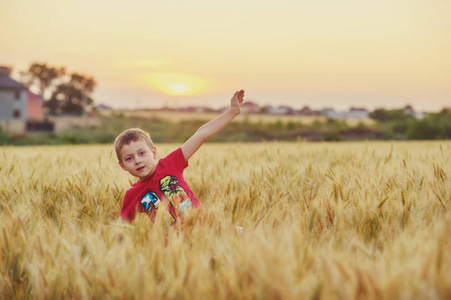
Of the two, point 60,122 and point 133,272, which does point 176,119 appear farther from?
point 133,272

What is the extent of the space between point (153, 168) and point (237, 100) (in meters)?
0.67

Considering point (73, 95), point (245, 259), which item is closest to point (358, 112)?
point (73, 95)

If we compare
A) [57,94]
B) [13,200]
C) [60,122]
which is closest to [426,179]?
[13,200]

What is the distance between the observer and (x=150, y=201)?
2463 mm

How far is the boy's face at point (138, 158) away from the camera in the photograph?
2521mm

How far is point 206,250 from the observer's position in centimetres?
138

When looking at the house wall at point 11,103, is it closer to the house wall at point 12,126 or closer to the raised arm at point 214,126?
the house wall at point 12,126

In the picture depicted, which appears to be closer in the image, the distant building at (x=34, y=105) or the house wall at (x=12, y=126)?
the house wall at (x=12, y=126)

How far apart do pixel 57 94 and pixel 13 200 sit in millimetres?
65126

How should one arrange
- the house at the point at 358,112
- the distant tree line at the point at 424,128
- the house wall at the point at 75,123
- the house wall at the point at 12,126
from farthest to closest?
1. the house at the point at 358,112
2. the house wall at the point at 75,123
3. the house wall at the point at 12,126
4. the distant tree line at the point at 424,128

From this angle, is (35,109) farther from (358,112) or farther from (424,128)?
(358,112)

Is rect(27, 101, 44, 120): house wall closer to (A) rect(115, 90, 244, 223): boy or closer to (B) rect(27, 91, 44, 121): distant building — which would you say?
(B) rect(27, 91, 44, 121): distant building

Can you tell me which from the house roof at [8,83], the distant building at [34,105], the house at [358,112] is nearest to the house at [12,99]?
the house roof at [8,83]

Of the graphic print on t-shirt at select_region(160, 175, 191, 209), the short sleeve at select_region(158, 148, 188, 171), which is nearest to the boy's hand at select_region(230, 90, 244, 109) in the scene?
the short sleeve at select_region(158, 148, 188, 171)
